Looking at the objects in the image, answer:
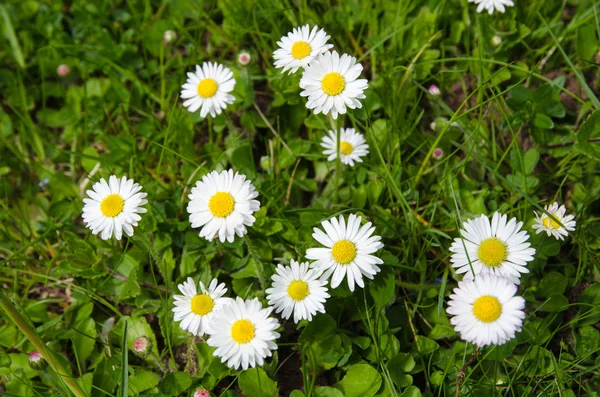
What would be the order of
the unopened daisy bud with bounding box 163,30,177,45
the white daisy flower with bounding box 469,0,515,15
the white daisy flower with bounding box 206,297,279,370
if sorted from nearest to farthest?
the white daisy flower with bounding box 206,297,279,370
the white daisy flower with bounding box 469,0,515,15
the unopened daisy bud with bounding box 163,30,177,45

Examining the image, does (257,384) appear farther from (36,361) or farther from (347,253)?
(36,361)

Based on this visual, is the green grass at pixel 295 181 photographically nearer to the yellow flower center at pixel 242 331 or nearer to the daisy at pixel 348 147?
the daisy at pixel 348 147

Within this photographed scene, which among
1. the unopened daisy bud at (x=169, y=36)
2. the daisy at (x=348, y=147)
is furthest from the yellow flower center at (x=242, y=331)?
the unopened daisy bud at (x=169, y=36)

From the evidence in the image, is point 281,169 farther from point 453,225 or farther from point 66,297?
point 66,297

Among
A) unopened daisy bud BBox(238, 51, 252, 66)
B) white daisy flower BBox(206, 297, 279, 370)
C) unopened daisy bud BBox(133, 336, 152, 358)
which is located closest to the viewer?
white daisy flower BBox(206, 297, 279, 370)

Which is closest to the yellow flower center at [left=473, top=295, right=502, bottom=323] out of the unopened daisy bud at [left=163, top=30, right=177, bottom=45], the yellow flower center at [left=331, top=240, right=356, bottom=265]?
the yellow flower center at [left=331, top=240, right=356, bottom=265]

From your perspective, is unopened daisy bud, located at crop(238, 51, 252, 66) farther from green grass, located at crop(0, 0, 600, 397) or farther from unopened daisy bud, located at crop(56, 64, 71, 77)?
unopened daisy bud, located at crop(56, 64, 71, 77)
